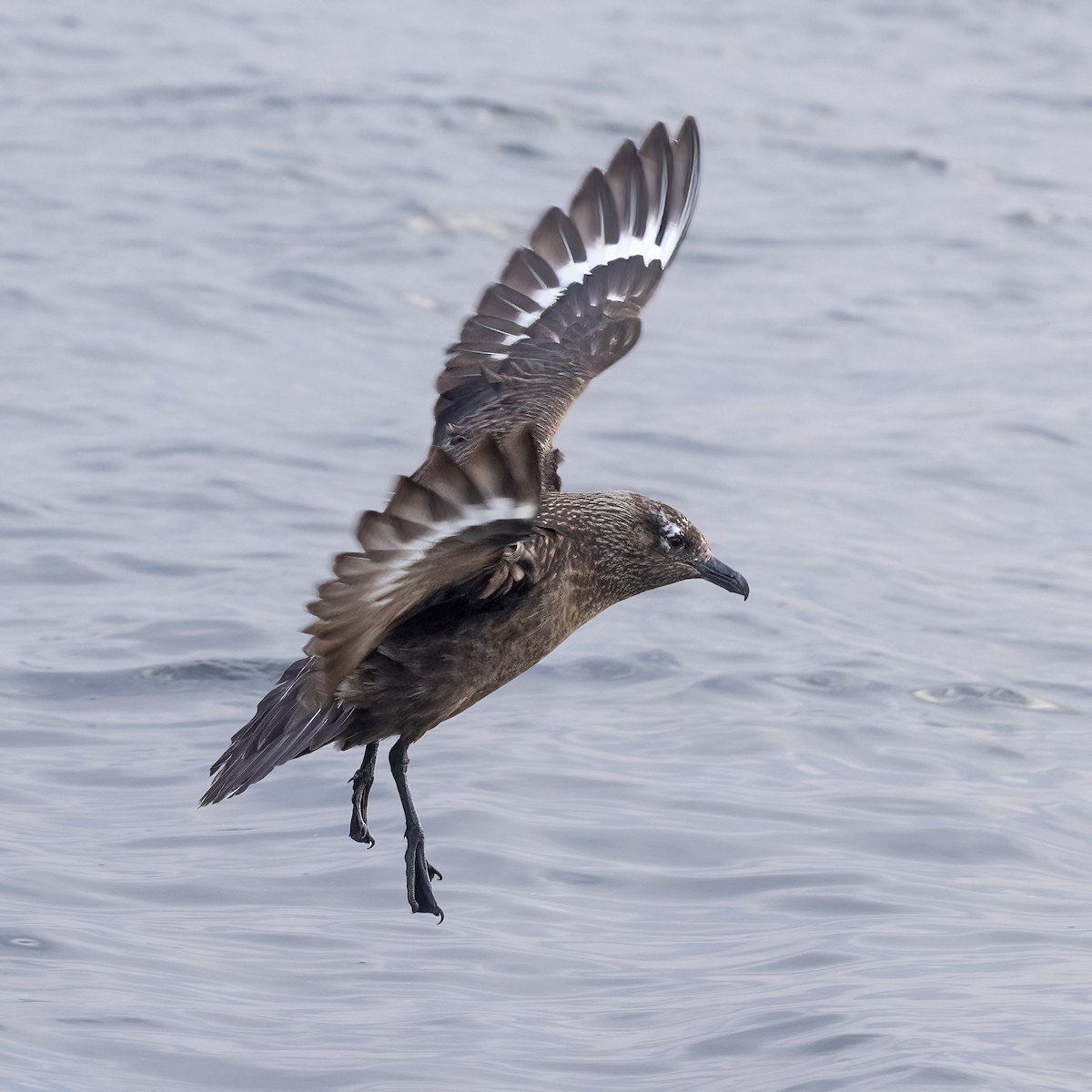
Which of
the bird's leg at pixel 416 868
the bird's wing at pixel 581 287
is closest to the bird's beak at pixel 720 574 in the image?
the bird's wing at pixel 581 287

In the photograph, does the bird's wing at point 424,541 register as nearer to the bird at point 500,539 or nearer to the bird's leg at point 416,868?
the bird at point 500,539

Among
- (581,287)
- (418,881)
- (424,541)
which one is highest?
(424,541)

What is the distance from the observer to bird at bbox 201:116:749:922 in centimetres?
467

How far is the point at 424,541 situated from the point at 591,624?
168 inches

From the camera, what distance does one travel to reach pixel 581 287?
771 cm

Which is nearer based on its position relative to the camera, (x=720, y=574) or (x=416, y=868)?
(x=416, y=868)

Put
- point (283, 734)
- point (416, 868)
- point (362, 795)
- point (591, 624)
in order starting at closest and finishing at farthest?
point (283, 734) < point (416, 868) < point (362, 795) < point (591, 624)

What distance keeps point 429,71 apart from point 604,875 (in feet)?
41.6

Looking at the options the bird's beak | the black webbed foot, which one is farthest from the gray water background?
the bird's beak

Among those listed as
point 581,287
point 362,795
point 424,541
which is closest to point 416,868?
point 362,795

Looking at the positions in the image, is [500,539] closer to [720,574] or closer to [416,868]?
[416,868]

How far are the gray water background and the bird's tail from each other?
0.61 metres

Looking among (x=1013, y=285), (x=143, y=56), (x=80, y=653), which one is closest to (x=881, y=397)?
(x=1013, y=285)

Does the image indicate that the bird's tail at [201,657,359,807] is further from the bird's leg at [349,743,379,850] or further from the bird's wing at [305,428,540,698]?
the bird's leg at [349,743,379,850]
